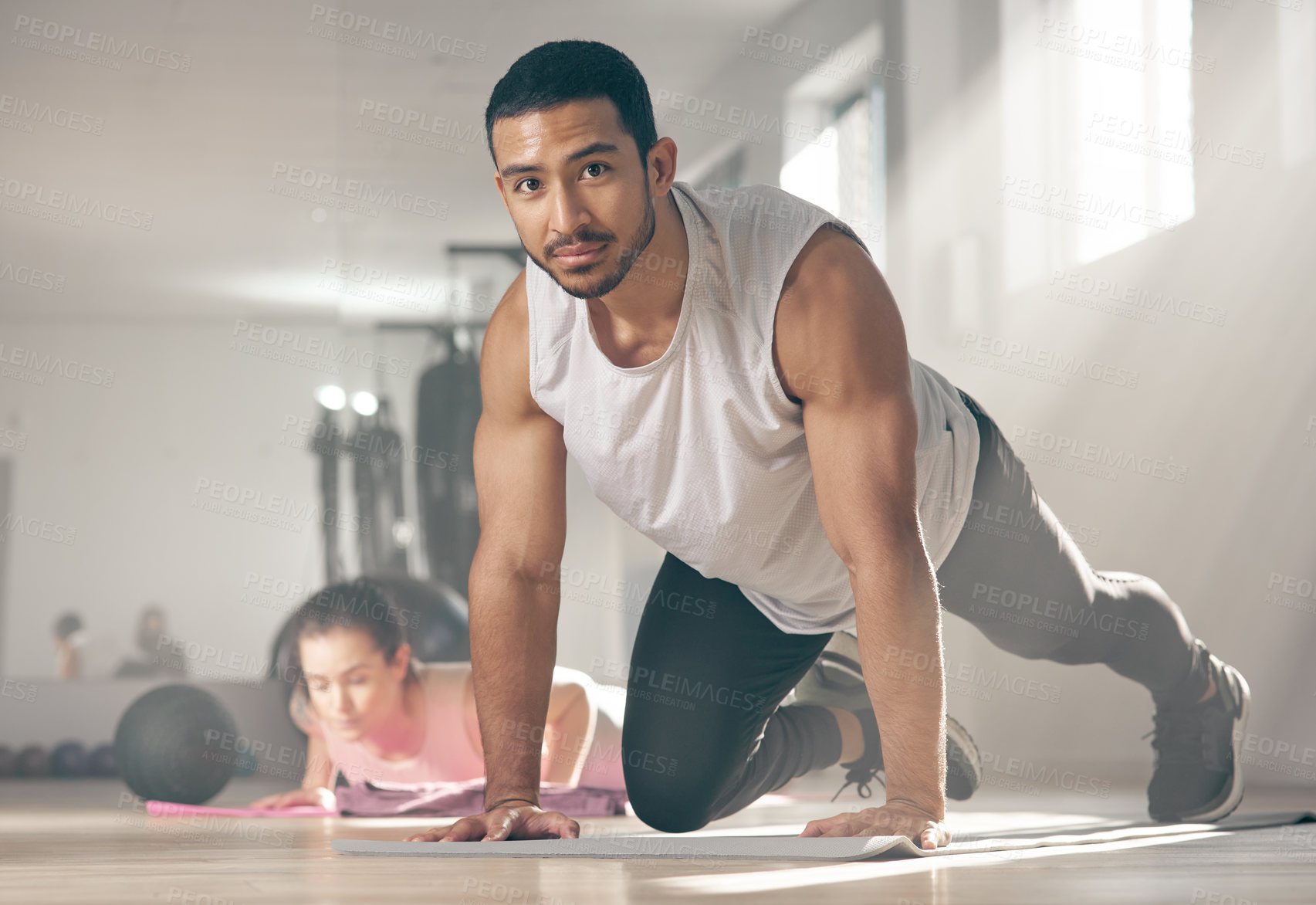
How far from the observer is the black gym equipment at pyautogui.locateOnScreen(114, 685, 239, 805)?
2086 millimetres

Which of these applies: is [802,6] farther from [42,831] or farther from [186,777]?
[42,831]

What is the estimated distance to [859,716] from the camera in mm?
1819

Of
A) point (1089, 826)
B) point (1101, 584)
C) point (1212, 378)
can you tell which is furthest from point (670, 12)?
point (1089, 826)

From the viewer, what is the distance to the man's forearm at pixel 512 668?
4.08ft

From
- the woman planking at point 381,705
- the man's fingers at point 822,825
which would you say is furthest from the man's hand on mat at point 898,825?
the woman planking at point 381,705

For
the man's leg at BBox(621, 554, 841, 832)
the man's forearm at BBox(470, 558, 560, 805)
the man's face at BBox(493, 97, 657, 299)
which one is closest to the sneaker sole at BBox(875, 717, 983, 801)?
the man's leg at BBox(621, 554, 841, 832)

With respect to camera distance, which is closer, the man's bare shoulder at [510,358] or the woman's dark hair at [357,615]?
the man's bare shoulder at [510,358]

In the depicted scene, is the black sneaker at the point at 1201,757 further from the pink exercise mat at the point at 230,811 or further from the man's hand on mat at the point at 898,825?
the pink exercise mat at the point at 230,811

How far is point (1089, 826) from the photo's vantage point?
1.62 meters

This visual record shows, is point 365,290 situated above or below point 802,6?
below

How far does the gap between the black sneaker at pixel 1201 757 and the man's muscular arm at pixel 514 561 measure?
2.77 ft

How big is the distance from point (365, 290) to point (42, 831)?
5.90ft

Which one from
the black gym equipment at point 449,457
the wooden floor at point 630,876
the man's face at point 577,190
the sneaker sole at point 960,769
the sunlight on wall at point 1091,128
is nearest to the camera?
the wooden floor at point 630,876

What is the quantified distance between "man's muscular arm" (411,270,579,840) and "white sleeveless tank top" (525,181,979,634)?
39 mm
